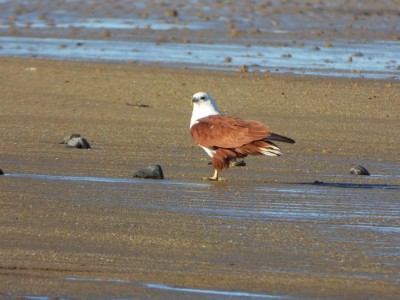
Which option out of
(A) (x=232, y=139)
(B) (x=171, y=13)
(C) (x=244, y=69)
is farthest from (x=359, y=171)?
(B) (x=171, y=13)

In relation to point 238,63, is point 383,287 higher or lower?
lower

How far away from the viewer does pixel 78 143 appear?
11.0m

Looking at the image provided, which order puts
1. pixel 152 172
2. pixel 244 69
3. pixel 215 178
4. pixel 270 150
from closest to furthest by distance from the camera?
pixel 152 172 < pixel 270 150 < pixel 215 178 < pixel 244 69

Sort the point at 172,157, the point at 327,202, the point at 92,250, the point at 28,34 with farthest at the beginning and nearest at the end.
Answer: the point at 28,34, the point at 172,157, the point at 327,202, the point at 92,250

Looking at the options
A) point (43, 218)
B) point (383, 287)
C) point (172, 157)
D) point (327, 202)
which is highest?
point (172, 157)

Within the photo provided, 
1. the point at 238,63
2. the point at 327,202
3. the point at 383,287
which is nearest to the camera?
the point at 383,287

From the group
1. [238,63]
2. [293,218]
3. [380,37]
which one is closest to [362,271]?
[293,218]

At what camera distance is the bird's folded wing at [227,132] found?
9.62 meters

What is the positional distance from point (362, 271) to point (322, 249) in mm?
565

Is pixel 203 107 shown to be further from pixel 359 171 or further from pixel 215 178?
pixel 359 171

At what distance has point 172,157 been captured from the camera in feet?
35.3

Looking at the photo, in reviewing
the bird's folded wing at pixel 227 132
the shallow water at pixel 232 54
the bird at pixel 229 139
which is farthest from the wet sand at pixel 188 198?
the shallow water at pixel 232 54

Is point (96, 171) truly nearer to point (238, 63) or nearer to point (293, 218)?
point (293, 218)

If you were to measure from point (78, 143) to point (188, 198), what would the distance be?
8.91ft
